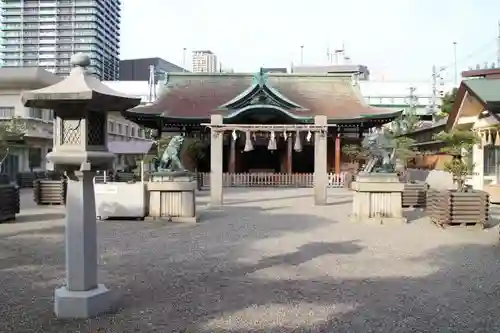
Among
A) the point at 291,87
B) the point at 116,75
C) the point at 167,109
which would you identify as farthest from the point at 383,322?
the point at 116,75

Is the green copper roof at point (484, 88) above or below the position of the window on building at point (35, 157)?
above

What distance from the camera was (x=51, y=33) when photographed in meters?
65.1

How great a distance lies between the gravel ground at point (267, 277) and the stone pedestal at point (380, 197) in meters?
0.65

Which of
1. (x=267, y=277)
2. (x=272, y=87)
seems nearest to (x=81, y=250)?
(x=267, y=277)

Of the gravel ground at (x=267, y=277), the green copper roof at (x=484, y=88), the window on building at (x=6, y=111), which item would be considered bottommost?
the gravel ground at (x=267, y=277)

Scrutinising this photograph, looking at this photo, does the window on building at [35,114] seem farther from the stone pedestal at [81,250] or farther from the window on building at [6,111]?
the stone pedestal at [81,250]

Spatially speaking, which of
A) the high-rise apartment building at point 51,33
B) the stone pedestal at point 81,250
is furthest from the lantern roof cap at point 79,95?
the high-rise apartment building at point 51,33

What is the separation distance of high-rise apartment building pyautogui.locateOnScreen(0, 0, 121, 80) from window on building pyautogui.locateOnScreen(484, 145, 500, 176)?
175ft

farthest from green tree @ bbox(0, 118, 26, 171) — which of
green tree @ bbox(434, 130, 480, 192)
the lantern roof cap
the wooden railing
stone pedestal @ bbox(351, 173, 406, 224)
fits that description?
green tree @ bbox(434, 130, 480, 192)

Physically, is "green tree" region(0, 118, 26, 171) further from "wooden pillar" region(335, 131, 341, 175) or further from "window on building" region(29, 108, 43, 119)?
"wooden pillar" region(335, 131, 341, 175)

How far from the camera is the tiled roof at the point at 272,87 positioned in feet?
91.2

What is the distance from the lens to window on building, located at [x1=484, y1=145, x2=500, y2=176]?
1856cm

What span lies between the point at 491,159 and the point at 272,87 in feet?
47.3

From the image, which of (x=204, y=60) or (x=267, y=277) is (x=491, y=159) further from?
(x=204, y=60)
